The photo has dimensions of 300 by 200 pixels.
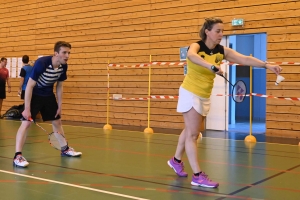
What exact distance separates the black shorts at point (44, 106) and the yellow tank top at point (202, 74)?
216 cm

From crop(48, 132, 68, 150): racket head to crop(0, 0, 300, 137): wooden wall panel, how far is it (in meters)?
4.85

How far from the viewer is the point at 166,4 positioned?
10438mm

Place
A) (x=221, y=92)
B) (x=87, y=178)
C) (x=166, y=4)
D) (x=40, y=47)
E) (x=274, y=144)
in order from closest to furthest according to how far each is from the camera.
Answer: (x=87, y=178), (x=274, y=144), (x=221, y=92), (x=166, y=4), (x=40, y=47)

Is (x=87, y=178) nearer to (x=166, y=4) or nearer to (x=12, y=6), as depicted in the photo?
(x=166, y=4)

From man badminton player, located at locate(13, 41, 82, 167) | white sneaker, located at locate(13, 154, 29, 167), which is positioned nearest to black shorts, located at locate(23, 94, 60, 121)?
man badminton player, located at locate(13, 41, 82, 167)

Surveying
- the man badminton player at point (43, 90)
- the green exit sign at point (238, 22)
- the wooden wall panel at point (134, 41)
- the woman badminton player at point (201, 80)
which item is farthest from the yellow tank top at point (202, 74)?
the green exit sign at point (238, 22)

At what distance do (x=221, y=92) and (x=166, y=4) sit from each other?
2789mm

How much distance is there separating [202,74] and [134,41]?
7.32m

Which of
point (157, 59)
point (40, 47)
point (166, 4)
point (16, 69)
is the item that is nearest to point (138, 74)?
point (157, 59)

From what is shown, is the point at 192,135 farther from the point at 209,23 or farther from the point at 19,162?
the point at 19,162

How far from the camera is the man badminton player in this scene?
491 centimetres

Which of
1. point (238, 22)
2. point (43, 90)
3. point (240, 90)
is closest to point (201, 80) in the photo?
point (240, 90)

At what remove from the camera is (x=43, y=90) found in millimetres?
5219

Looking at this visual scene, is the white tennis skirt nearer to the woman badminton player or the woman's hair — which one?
the woman badminton player
